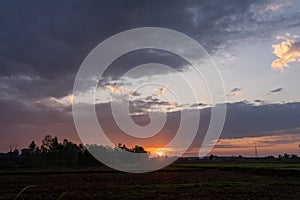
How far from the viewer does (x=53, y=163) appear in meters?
119

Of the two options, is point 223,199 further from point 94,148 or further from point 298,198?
point 94,148

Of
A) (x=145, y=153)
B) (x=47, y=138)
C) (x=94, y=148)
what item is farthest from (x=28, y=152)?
(x=145, y=153)

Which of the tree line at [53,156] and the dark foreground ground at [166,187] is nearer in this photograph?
the dark foreground ground at [166,187]

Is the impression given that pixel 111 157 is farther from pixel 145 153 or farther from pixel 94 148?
pixel 145 153

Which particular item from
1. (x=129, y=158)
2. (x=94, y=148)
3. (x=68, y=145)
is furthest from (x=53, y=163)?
(x=129, y=158)

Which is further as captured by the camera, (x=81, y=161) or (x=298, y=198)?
(x=81, y=161)

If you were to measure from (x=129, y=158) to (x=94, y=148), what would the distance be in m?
18.5

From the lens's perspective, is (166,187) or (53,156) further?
(53,156)

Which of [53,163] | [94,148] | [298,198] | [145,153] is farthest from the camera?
[145,153]

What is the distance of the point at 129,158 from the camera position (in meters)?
163

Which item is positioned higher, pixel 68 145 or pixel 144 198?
pixel 68 145

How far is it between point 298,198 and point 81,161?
10733 centimetres

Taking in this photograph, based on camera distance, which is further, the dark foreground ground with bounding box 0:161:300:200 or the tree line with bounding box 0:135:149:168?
the tree line with bounding box 0:135:149:168

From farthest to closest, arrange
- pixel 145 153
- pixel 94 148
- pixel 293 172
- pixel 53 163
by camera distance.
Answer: pixel 145 153 → pixel 94 148 → pixel 53 163 → pixel 293 172
